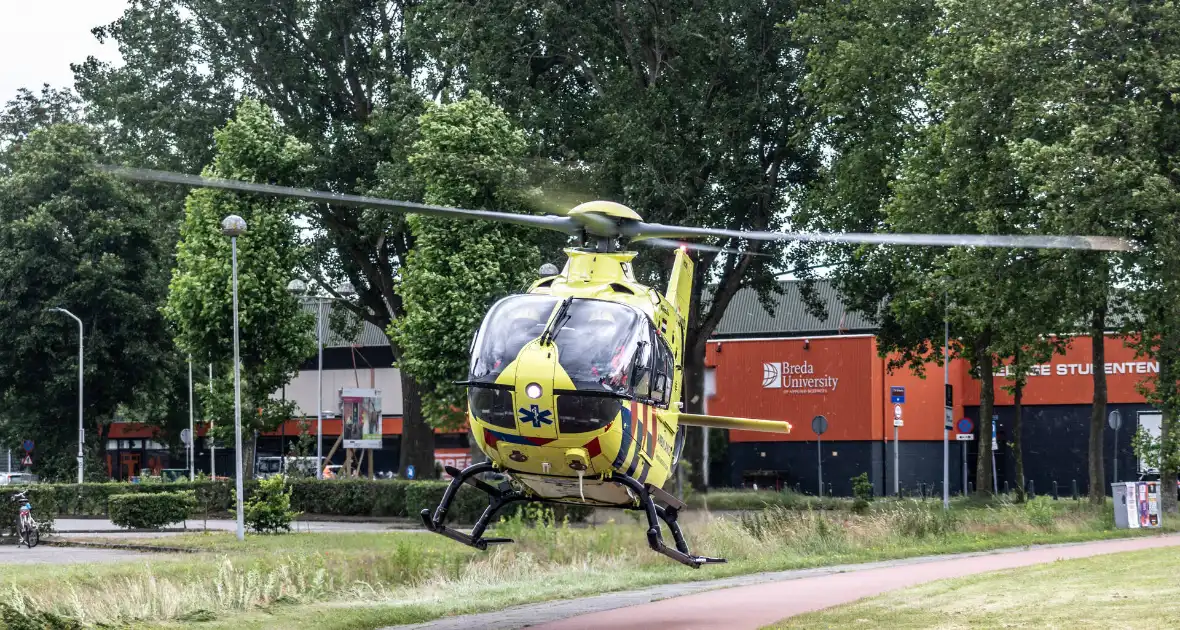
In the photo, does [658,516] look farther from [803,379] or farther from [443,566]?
[803,379]

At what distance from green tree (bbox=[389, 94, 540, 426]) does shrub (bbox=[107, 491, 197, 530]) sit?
20.6ft

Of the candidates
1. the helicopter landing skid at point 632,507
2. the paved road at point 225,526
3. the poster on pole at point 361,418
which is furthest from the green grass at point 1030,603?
the poster on pole at point 361,418

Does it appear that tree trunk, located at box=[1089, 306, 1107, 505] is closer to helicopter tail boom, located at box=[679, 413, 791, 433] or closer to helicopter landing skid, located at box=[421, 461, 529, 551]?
helicopter tail boom, located at box=[679, 413, 791, 433]

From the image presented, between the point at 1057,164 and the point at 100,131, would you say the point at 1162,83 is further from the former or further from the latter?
the point at 100,131

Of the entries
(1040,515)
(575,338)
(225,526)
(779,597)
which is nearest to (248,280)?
(225,526)

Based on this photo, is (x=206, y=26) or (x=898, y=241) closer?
(x=898, y=241)

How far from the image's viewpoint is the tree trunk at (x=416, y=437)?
45503mm

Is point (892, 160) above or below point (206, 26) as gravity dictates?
below

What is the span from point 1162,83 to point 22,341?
41809 mm

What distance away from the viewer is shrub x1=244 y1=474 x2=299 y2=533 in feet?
104

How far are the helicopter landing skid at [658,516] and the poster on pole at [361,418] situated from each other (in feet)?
89.3

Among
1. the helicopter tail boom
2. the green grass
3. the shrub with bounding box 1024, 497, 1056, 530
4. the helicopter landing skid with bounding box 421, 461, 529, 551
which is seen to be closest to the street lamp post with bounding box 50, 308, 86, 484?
the shrub with bounding box 1024, 497, 1056, 530

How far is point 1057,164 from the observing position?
30906 millimetres

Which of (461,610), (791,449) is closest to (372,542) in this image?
(461,610)
